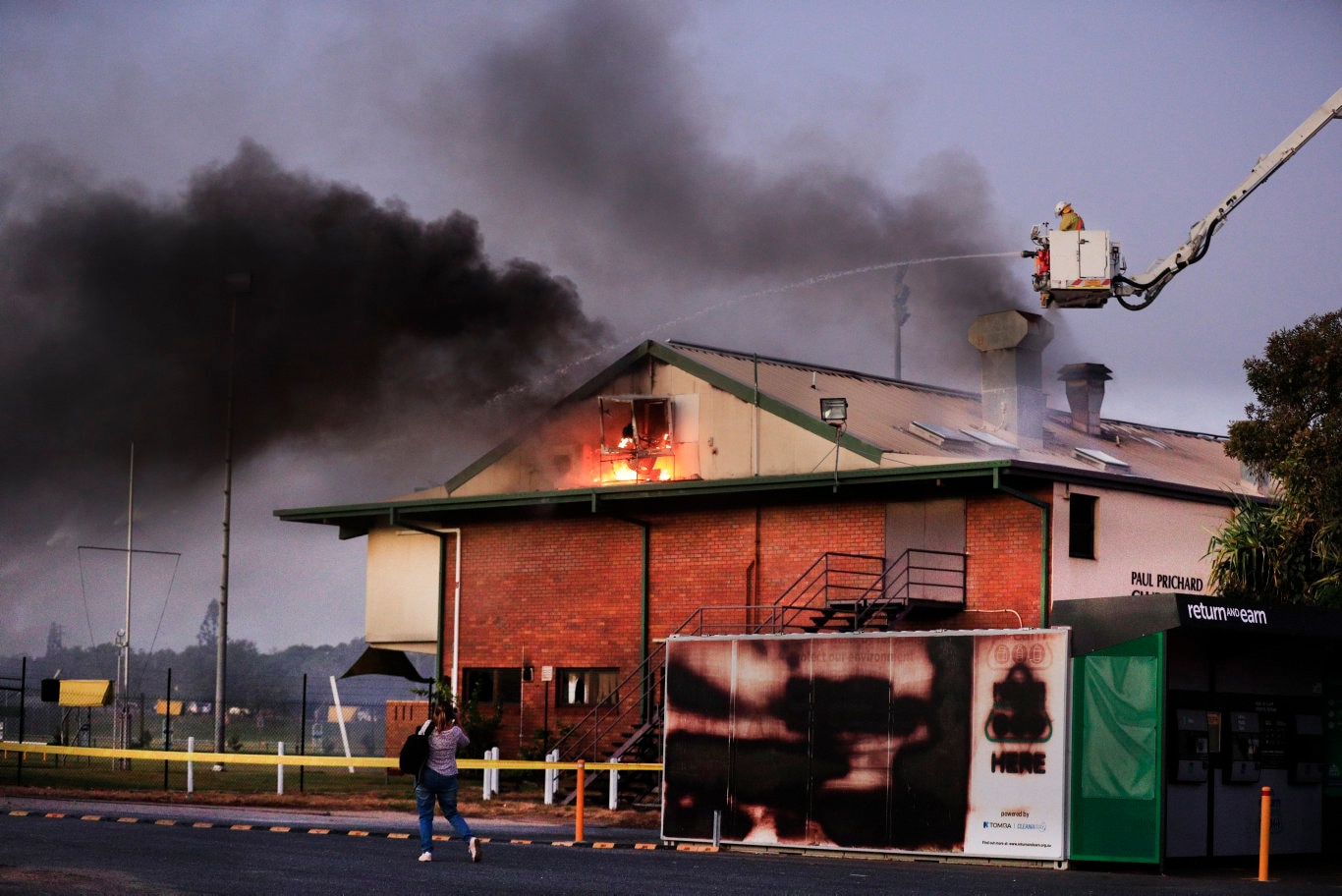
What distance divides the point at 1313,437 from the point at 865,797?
45.7 ft

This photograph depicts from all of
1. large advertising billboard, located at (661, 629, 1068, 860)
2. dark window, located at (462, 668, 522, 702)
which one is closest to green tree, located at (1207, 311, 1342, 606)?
large advertising billboard, located at (661, 629, 1068, 860)

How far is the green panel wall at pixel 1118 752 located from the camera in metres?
20.5

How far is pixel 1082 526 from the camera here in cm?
3312

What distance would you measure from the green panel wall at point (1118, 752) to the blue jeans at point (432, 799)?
7.20m

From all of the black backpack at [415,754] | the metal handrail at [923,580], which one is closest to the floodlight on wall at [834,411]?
the metal handrail at [923,580]

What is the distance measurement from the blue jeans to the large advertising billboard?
181 inches

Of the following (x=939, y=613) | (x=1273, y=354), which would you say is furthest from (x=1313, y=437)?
(x=939, y=613)

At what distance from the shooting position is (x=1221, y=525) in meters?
35.6

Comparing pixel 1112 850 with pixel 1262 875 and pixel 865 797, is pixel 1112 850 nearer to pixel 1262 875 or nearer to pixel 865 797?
pixel 1262 875

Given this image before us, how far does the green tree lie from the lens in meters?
32.0

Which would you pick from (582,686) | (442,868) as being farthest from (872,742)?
(582,686)

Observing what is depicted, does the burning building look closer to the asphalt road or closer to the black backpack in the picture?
the asphalt road

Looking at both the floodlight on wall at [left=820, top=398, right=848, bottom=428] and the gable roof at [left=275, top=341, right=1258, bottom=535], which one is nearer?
the floodlight on wall at [left=820, top=398, right=848, bottom=428]

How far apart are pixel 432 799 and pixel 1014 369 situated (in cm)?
2146
